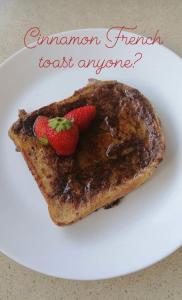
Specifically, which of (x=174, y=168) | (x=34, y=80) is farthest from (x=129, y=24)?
(x=174, y=168)

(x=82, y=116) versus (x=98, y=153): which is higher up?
(x=82, y=116)

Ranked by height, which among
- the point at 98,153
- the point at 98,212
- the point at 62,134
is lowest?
the point at 98,212

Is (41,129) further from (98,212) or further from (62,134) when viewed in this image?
Answer: (98,212)

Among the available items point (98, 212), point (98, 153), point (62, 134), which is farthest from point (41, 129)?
point (98, 212)

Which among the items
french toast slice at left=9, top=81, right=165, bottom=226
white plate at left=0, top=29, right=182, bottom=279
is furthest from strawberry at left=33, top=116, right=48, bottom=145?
white plate at left=0, top=29, right=182, bottom=279

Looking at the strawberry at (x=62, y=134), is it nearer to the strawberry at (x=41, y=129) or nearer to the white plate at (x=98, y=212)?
the strawberry at (x=41, y=129)
